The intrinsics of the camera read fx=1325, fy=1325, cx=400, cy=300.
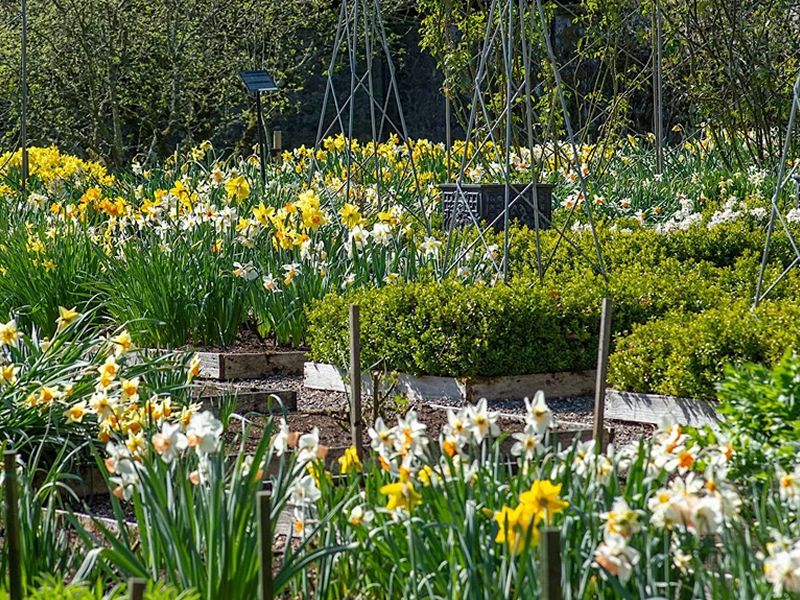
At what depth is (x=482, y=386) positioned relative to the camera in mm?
5668

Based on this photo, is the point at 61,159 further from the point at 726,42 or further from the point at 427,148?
the point at 726,42

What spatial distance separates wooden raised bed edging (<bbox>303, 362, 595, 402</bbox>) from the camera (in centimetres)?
566

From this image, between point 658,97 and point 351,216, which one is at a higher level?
point 658,97

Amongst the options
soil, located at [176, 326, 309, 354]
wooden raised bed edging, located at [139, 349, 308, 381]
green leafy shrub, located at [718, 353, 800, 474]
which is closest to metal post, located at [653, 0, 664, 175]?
soil, located at [176, 326, 309, 354]

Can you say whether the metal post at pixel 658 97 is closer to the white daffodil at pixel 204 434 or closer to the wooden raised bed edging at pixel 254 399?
the wooden raised bed edging at pixel 254 399

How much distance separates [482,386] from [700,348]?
100cm

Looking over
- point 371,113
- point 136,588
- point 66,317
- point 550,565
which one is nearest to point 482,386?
point 66,317

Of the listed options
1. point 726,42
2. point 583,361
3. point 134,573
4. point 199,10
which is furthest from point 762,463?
point 199,10

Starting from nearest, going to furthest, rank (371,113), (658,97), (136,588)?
(136,588) < (371,113) < (658,97)

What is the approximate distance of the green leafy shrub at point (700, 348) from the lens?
5000 millimetres

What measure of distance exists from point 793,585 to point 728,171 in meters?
9.84

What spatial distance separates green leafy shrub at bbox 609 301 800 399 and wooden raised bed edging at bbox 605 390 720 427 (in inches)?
1.4

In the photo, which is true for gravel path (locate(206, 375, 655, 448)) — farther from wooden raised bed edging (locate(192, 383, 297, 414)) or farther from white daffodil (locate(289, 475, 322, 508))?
white daffodil (locate(289, 475, 322, 508))

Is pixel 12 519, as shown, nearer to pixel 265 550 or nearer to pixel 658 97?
pixel 265 550
